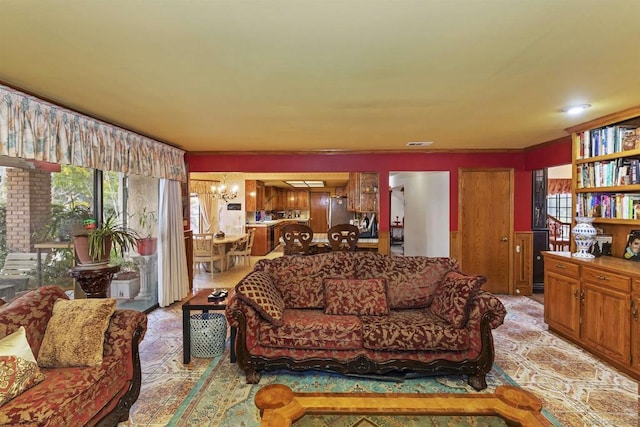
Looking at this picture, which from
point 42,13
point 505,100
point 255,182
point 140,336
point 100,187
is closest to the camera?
point 42,13

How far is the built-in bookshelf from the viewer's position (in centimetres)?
326

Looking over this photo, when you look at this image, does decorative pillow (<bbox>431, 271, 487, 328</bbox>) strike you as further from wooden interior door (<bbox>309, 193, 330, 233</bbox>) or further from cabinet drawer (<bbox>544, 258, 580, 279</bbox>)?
wooden interior door (<bbox>309, 193, 330, 233</bbox>)

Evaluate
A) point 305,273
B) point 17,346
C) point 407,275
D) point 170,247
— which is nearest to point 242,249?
point 170,247

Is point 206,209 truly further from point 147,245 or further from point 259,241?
point 147,245

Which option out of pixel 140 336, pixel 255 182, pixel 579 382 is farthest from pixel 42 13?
pixel 255 182

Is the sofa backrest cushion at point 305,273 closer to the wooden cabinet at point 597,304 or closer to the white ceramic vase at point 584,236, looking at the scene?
the wooden cabinet at point 597,304

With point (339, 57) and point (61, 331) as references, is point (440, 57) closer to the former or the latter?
point (339, 57)

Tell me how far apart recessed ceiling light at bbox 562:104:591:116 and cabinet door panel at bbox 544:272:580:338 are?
1.75 m

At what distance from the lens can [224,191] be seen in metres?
8.84

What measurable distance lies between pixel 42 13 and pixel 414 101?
8.52ft

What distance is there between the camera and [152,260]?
482 centimetres

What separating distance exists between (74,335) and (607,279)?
4.36m

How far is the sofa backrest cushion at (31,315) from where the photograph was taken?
195cm

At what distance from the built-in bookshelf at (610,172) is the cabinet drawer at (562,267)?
618 mm
